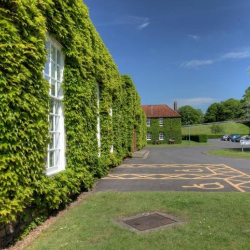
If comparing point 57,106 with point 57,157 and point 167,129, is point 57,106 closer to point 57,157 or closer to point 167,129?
point 57,157

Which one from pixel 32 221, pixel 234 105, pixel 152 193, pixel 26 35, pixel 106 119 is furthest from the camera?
pixel 234 105

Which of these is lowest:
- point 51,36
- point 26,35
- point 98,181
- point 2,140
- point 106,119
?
point 98,181

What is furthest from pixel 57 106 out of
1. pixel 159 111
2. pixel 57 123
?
pixel 159 111

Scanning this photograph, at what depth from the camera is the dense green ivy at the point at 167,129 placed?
46.4 m

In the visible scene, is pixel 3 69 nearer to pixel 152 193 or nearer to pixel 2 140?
pixel 2 140

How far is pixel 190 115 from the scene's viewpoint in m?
122

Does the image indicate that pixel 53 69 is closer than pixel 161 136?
Yes

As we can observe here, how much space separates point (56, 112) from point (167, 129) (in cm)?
4213

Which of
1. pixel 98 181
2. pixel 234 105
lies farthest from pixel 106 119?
pixel 234 105

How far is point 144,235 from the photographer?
4.34 metres

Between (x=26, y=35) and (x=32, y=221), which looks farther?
(x=32, y=221)

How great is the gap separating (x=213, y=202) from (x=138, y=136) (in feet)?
69.2

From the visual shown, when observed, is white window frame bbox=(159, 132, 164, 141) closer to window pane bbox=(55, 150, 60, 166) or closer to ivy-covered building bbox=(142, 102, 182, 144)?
ivy-covered building bbox=(142, 102, 182, 144)

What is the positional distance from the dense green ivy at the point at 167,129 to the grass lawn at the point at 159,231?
3961 centimetres
